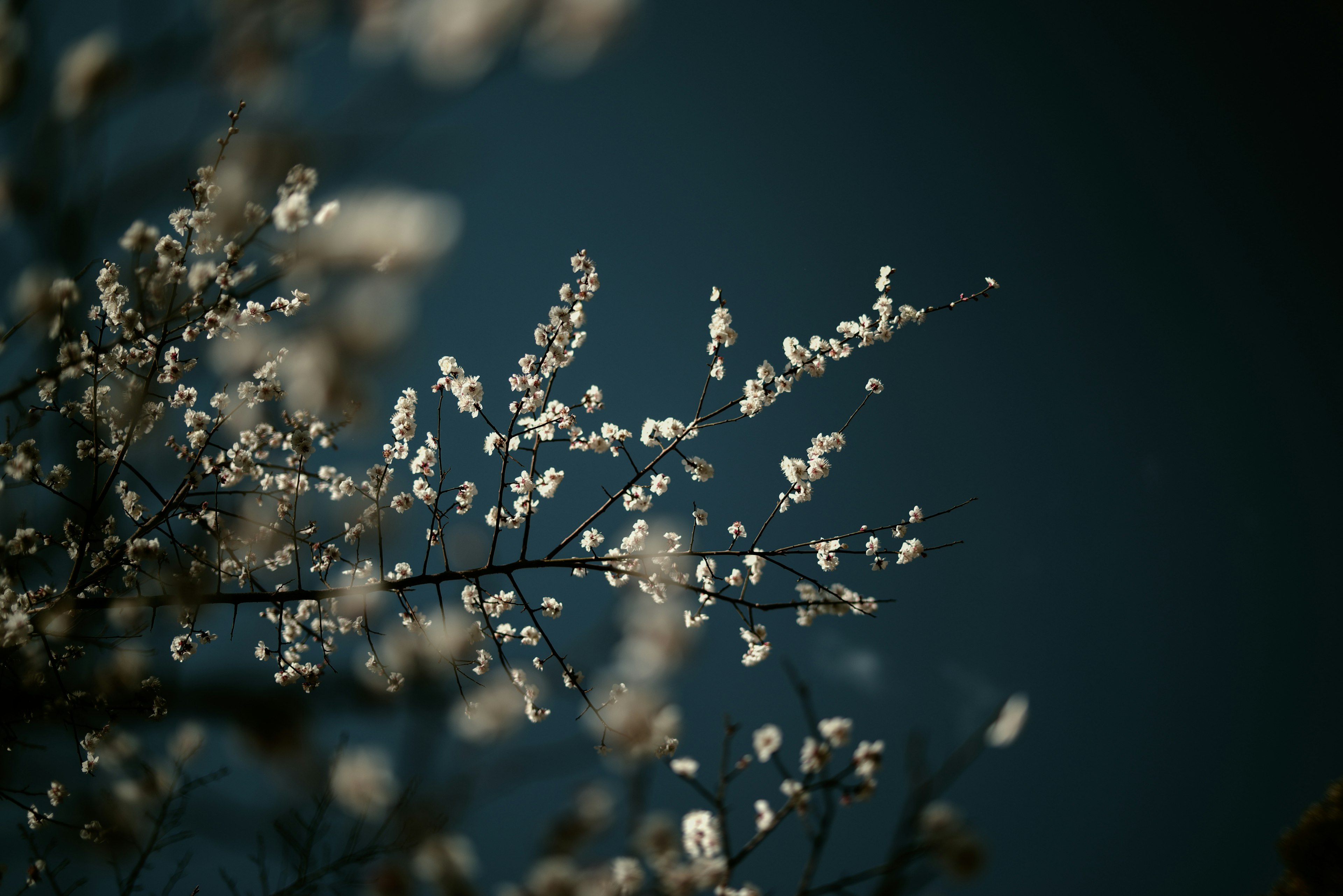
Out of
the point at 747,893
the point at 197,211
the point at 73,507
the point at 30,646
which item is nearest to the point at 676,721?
the point at 747,893

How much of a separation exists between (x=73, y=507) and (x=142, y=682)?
189cm

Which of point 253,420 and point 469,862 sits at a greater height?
point 253,420

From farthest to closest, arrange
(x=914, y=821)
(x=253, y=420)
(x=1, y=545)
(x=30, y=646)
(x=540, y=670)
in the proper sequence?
(x=540, y=670) < (x=253, y=420) < (x=30, y=646) < (x=1, y=545) < (x=914, y=821)

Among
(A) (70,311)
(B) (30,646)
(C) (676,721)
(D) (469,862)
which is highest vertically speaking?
(B) (30,646)

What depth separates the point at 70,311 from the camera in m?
1.63

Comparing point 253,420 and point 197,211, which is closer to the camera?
point 197,211

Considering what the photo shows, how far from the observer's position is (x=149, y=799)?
8.73 ft

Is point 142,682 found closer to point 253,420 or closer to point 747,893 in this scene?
point 253,420

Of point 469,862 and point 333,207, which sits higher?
point 333,207

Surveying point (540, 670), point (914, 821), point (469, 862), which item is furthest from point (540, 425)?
point (914, 821)

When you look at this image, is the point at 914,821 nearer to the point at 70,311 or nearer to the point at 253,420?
the point at 70,311

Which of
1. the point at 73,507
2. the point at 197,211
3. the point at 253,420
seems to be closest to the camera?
the point at 197,211

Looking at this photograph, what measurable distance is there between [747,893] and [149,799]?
9.05 feet

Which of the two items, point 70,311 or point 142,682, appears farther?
point 142,682
